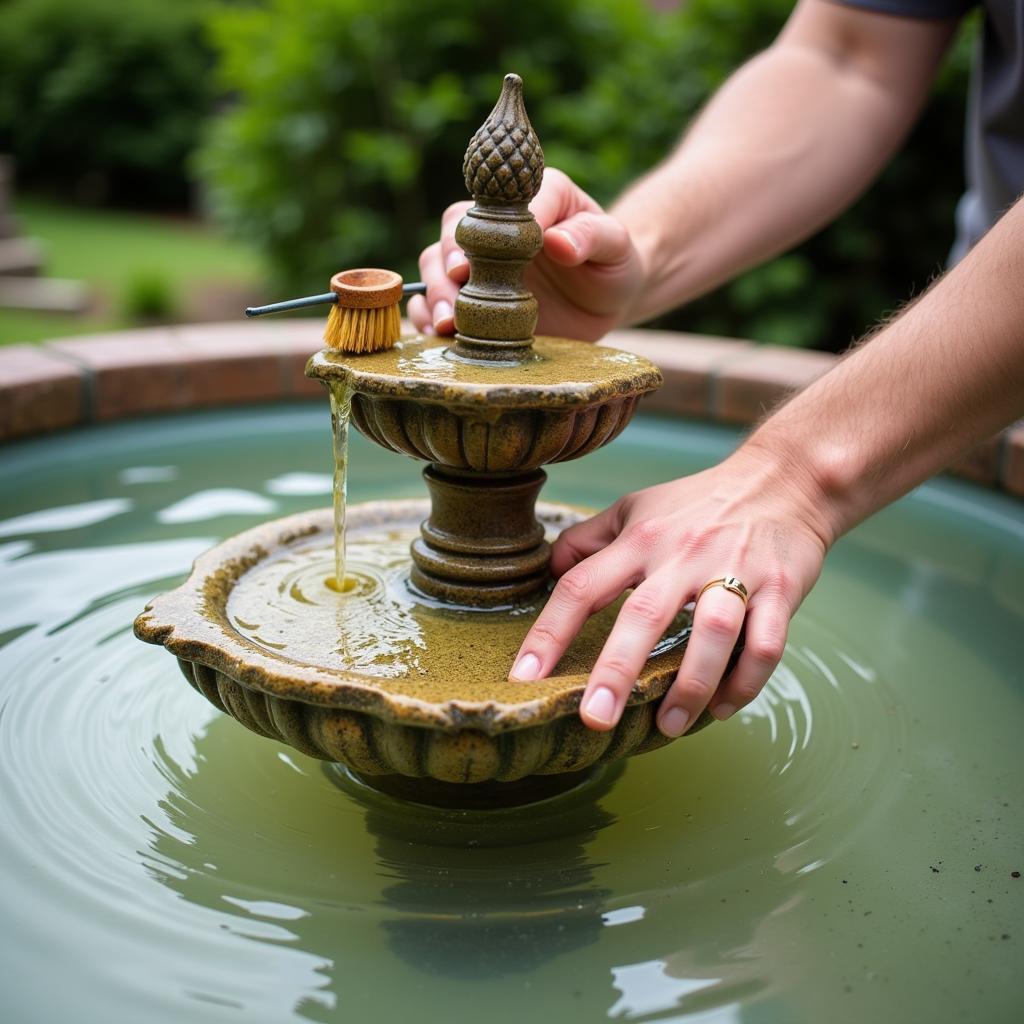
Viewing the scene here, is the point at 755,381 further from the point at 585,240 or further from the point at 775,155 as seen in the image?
the point at 585,240

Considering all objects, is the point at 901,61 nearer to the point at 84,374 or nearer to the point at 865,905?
the point at 865,905

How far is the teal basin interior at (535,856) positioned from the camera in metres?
1.61

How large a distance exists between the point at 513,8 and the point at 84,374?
4492mm

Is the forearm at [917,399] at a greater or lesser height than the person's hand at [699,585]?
greater

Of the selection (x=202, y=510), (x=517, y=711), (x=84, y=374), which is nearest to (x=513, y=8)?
(x=84, y=374)

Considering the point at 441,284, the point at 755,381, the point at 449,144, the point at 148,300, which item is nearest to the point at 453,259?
the point at 441,284

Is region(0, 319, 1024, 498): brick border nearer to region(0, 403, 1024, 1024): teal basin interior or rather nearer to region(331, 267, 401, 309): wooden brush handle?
region(0, 403, 1024, 1024): teal basin interior

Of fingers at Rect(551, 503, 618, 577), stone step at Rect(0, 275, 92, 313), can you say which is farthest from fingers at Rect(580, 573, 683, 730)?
stone step at Rect(0, 275, 92, 313)

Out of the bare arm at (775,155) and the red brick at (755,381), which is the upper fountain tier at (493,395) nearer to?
the bare arm at (775,155)

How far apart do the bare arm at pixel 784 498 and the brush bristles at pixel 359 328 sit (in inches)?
19.9

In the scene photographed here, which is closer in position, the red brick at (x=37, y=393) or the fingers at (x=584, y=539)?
the fingers at (x=584, y=539)

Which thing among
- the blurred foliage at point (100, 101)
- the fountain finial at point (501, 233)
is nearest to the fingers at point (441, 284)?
the fountain finial at point (501, 233)

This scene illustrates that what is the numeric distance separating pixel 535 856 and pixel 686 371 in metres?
2.54

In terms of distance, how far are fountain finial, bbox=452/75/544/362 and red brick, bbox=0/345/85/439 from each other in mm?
2170
